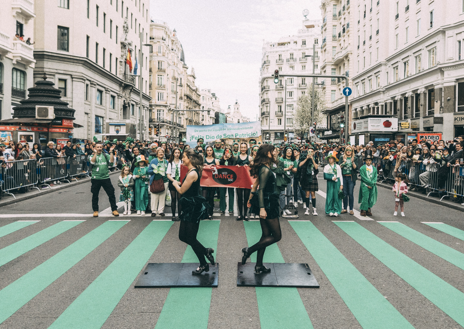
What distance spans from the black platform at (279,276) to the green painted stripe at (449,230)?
14.0ft

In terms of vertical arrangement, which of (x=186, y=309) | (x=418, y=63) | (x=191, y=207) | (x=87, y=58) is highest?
(x=87, y=58)

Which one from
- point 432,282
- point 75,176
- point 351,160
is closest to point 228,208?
point 351,160

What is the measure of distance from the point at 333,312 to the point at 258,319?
91cm

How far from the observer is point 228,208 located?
10672mm

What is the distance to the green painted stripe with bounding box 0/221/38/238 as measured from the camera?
8250mm

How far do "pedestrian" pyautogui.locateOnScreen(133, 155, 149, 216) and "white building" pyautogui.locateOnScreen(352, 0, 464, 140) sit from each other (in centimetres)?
2580

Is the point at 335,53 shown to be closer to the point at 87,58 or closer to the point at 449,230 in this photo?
the point at 87,58

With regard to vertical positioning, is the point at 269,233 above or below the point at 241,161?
below

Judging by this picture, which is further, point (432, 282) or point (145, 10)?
point (145, 10)

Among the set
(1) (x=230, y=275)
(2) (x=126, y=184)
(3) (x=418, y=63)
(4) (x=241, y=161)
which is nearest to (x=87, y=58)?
(2) (x=126, y=184)

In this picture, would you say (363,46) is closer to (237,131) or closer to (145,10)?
(145,10)

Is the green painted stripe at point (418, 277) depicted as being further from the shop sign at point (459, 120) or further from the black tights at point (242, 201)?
the shop sign at point (459, 120)

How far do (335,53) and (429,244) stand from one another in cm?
5760

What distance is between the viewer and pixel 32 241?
753cm
